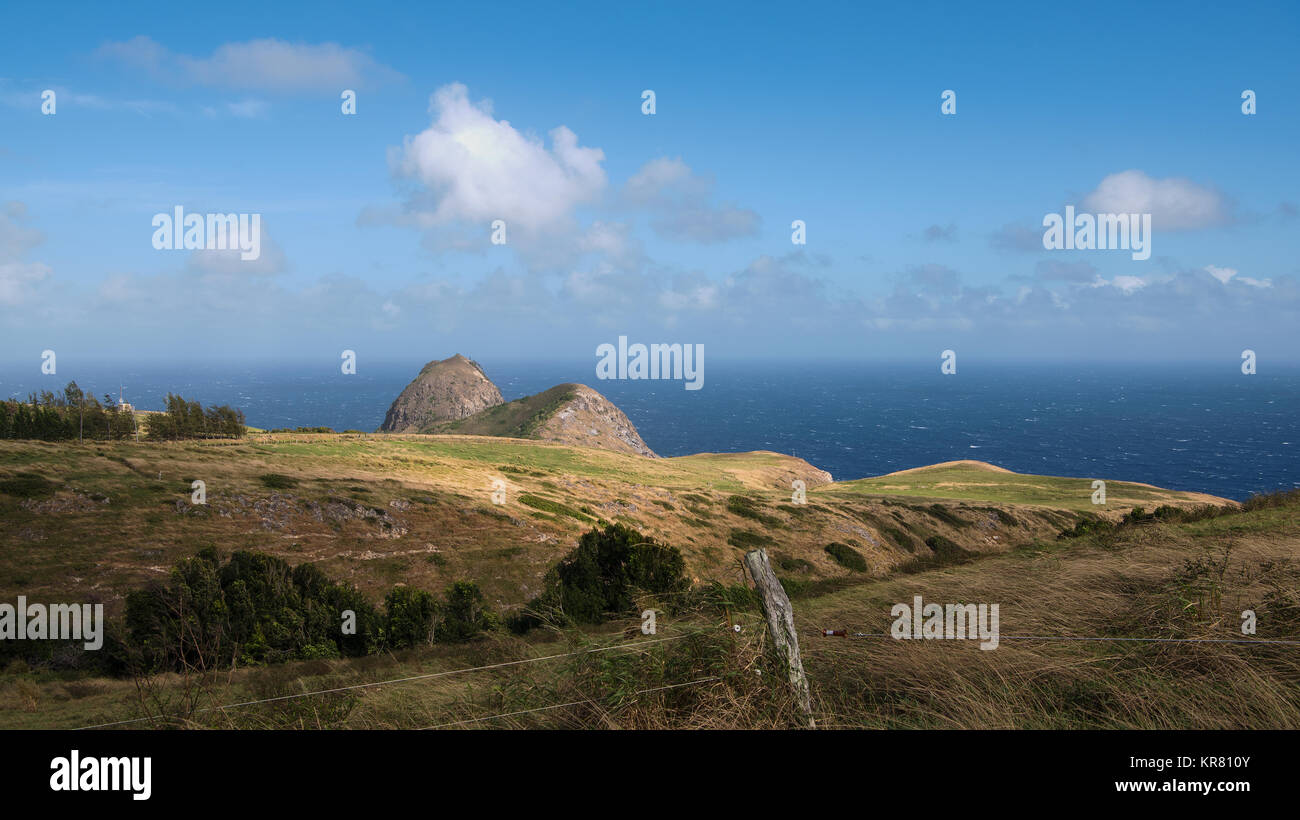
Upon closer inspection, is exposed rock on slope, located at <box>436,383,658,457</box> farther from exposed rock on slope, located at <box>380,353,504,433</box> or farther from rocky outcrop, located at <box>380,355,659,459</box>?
exposed rock on slope, located at <box>380,353,504,433</box>

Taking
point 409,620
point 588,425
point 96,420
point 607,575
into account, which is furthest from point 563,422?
point 409,620

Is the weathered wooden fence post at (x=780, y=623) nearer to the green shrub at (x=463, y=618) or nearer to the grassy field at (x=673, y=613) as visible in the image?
the grassy field at (x=673, y=613)

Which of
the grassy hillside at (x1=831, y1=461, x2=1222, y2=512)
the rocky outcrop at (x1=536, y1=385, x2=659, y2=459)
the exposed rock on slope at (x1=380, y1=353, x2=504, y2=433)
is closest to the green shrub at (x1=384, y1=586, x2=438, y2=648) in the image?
the grassy hillside at (x1=831, y1=461, x2=1222, y2=512)

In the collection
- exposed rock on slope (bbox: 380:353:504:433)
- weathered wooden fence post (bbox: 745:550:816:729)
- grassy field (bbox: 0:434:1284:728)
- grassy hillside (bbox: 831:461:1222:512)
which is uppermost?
exposed rock on slope (bbox: 380:353:504:433)

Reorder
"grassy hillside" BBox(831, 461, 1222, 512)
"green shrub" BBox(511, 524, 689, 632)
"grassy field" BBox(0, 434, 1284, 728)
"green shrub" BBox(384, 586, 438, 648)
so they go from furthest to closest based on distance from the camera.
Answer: "grassy hillside" BBox(831, 461, 1222, 512), "green shrub" BBox(511, 524, 689, 632), "green shrub" BBox(384, 586, 438, 648), "grassy field" BBox(0, 434, 1284, 728)

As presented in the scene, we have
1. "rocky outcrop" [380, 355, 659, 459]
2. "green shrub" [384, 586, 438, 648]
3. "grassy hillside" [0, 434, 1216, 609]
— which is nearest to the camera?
"green shrub" [384, 586, 438, 648]

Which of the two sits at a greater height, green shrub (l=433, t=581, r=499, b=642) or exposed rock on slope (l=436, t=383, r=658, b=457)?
exposed rock on slope (l=436, t=383, r=658, b=457)
